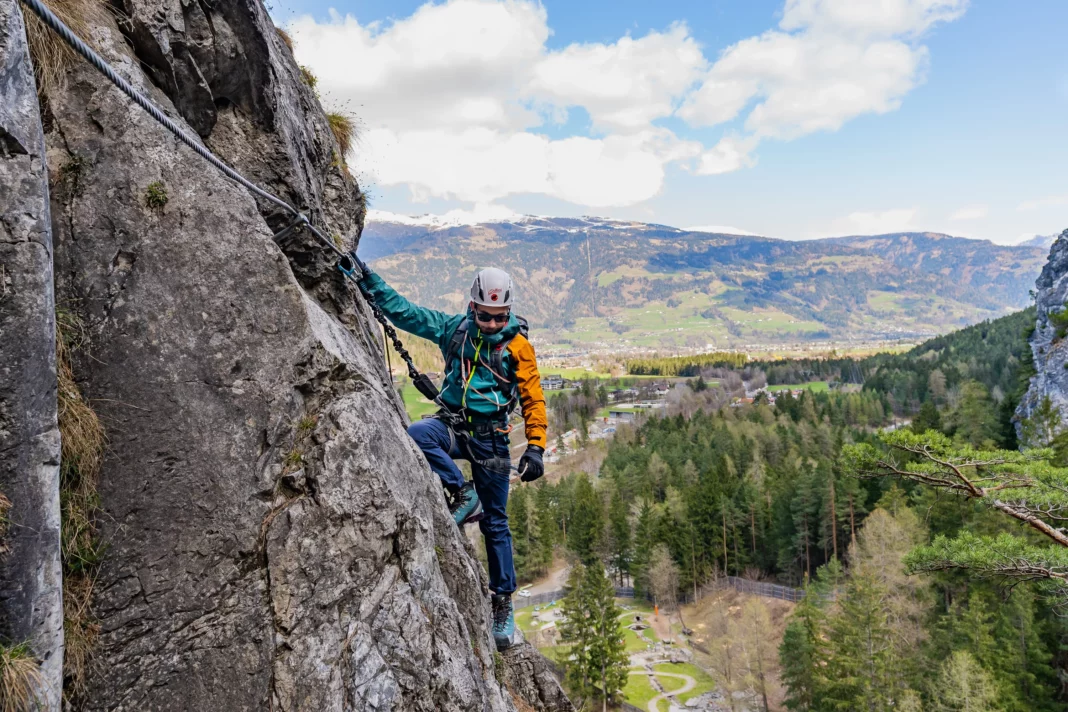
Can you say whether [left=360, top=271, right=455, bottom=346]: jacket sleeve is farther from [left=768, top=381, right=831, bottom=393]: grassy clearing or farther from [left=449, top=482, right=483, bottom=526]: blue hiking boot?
[left=768, top=381, right=831, bottom=393]: grassy clearing

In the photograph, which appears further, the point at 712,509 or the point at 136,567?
the point at 712,509

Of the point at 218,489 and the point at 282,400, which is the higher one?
the point at 282,400

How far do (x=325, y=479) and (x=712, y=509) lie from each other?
56.2m

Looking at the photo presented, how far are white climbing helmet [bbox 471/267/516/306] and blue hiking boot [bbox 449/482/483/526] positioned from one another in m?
2.35

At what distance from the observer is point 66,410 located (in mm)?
3982

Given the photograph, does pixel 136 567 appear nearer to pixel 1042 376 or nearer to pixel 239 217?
pixel 239 217

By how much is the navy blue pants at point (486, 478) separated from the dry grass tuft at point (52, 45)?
446 cm

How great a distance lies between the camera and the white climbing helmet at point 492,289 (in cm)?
687

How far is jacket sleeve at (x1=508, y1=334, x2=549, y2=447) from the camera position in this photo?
23.2 feet

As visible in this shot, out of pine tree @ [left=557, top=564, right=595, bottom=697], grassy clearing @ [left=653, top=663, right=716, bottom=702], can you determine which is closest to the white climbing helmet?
pine tree @ [left=557, top=564, right=595, bottom=697]

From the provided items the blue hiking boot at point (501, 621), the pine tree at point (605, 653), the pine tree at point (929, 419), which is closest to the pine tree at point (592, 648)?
the pine tree at point (605, 653)

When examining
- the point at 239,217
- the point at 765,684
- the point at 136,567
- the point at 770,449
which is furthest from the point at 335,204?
the point at 770,449

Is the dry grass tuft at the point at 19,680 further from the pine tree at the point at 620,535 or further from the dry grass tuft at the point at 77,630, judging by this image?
the pine tree at the point at 620,535

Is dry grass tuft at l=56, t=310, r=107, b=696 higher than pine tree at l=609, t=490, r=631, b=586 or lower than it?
higher
